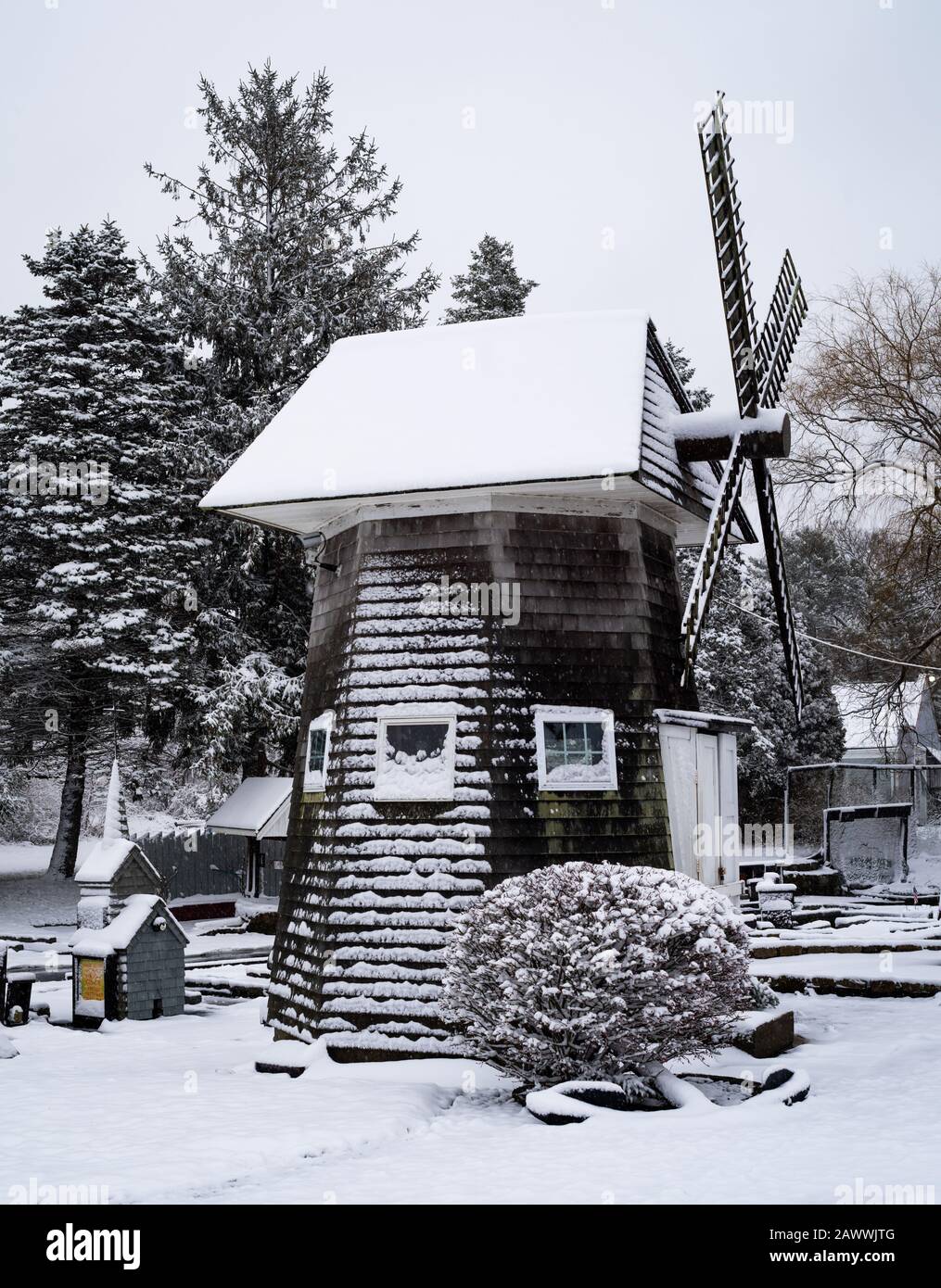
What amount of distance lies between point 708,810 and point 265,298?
23262 millimetres

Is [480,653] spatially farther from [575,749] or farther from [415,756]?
[575,749]

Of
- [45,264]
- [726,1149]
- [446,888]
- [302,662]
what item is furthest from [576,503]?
[45,264]

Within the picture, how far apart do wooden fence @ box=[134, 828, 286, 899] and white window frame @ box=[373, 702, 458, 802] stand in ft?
68.5

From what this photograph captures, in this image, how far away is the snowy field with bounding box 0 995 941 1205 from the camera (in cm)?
756

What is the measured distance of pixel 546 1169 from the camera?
7.95 metres

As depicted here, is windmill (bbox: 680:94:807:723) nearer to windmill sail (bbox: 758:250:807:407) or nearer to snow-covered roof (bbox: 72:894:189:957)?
windmill sail (bbox: 758:250:807:407)

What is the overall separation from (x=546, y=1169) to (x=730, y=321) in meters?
9.82

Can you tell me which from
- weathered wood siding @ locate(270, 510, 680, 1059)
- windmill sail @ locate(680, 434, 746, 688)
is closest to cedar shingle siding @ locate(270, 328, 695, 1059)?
weathered wood siding @ locate(270, 510, 680, 1059)

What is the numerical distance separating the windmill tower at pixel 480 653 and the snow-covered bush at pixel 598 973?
161cm

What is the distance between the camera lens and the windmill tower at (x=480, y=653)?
1209cm

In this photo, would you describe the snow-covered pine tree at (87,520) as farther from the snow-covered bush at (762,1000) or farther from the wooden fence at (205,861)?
the snow-covered bush at (762,1000)

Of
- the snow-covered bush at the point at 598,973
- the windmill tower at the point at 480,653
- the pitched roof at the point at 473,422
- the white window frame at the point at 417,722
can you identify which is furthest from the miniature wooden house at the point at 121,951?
the snow-covered bush at the point at 598,973

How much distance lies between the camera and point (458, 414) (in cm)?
1338
